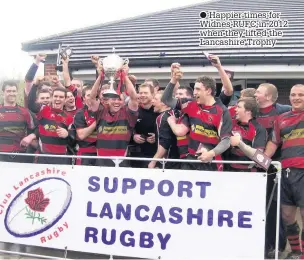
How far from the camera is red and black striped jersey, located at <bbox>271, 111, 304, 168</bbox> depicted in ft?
13.2

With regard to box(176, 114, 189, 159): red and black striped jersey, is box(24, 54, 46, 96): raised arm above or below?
above

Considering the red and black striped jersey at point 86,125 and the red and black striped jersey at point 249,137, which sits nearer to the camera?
the red and black striped jersey at point 249,137

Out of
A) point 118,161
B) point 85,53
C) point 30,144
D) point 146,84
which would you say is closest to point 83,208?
point 118,161

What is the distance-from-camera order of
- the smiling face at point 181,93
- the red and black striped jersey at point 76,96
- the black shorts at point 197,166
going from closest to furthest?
1. the black shorts at point 197,166
2. the smiling face at point 181,93
3. the red and black striped jersey at point 76,96

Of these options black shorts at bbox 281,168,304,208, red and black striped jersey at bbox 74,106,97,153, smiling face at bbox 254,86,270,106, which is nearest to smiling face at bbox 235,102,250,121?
smiling face at bbox 254,86,270,106

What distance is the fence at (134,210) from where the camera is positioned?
379cm

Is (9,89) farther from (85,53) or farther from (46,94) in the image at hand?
(85,53)

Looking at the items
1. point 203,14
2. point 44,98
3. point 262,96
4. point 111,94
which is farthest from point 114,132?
point 203,14

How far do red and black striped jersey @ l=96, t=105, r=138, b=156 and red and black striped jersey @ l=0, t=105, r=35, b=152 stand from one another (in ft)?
4.24

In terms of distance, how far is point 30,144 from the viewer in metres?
5.07

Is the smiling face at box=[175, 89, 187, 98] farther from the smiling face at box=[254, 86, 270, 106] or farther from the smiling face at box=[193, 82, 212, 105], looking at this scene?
the smiling face at box=[254, 86, 270, 106]

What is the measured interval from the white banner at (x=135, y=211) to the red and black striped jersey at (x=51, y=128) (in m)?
0.44

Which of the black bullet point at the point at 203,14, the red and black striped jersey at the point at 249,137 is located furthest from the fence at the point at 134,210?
the black bullet point at the point at 203,14

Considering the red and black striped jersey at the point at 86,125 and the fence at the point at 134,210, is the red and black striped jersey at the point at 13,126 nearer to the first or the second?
the fence at the point at 134,210
